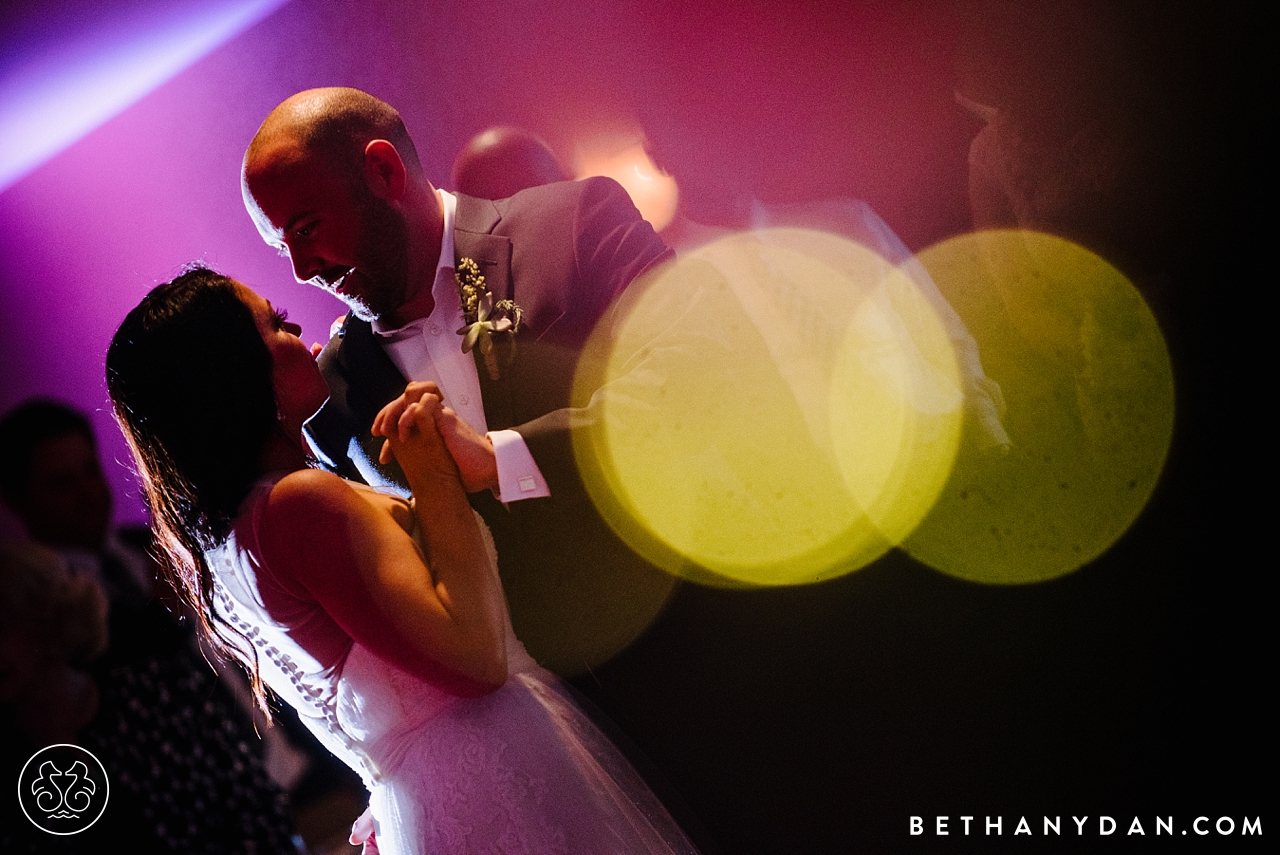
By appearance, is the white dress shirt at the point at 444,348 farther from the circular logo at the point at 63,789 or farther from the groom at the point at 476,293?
the circular logo at the point at 63,789

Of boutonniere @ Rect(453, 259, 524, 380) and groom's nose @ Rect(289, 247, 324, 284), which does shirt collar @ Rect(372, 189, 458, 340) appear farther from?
groom's nose @ Rect(289, 247, 324, 284)

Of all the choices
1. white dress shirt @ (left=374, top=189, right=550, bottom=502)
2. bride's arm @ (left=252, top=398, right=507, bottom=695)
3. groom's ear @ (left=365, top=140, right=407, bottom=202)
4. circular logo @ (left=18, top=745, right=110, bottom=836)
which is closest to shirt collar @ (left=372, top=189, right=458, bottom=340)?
white dress shirt @ (left=374, top=189, right=550, bottom=502)

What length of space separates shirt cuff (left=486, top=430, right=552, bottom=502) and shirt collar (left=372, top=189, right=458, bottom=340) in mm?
358

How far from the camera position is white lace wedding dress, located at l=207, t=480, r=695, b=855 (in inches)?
46.9

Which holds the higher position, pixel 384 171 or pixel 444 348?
pixel 384 171

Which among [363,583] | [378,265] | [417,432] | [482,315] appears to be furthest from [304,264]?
[363,583]

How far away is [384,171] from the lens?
154 centimetres

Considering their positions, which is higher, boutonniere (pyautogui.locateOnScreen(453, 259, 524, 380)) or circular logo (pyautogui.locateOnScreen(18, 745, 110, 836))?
boutonniere (pyautogui.locateOnScreen(453, 259, 524, 380))

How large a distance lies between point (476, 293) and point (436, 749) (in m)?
0.86

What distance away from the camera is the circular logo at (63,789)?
186cm

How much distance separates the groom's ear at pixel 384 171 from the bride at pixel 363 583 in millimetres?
358

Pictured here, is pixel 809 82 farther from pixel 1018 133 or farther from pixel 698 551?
pixel 698 551

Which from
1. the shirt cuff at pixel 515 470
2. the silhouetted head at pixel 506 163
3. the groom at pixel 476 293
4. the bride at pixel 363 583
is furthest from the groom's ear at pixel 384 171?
the shirt cuff at pixel 515 470

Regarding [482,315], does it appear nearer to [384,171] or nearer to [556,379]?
[556,379]
